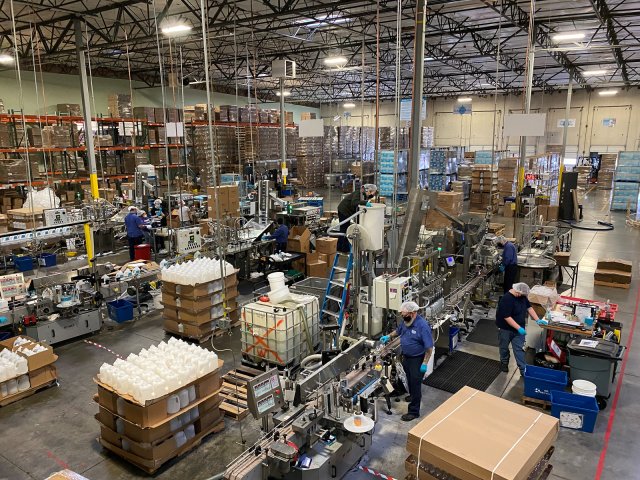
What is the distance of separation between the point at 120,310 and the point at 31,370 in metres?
2.39

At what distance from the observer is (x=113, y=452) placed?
17.0 ft

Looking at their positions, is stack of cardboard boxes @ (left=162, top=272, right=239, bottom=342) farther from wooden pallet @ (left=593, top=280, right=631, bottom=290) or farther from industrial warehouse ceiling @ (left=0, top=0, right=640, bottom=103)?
wooden pallet @ (left=593, top=280, right=631, bottom=290)

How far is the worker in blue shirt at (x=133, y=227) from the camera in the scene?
11716mm

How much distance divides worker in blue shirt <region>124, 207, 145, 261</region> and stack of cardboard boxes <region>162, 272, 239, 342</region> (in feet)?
14.7

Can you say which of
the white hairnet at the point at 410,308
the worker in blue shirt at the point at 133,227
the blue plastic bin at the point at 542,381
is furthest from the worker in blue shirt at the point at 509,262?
the worker in blue shirt at the point at 133,227

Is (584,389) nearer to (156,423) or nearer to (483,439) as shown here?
(483,439)

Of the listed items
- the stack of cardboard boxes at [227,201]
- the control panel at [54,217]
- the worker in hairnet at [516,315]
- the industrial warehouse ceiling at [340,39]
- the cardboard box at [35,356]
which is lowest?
the cardboard box at [35,356]

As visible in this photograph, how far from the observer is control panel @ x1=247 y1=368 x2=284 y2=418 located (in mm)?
3674

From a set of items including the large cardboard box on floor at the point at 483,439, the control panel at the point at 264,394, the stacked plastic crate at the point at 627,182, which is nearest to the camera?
the large cardboard box on floor at the point at 483,439

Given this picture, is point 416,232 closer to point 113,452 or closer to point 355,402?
point 355,402

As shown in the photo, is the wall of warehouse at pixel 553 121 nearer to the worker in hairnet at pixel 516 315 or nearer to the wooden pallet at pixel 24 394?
the worker in hairnet at pixel 516 315

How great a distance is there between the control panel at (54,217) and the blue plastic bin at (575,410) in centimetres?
1162

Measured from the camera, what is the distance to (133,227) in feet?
38.7

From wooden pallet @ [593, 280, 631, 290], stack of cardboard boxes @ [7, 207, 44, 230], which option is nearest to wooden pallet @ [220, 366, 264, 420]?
wooden pallet @ [593, 280, 631, 290]
